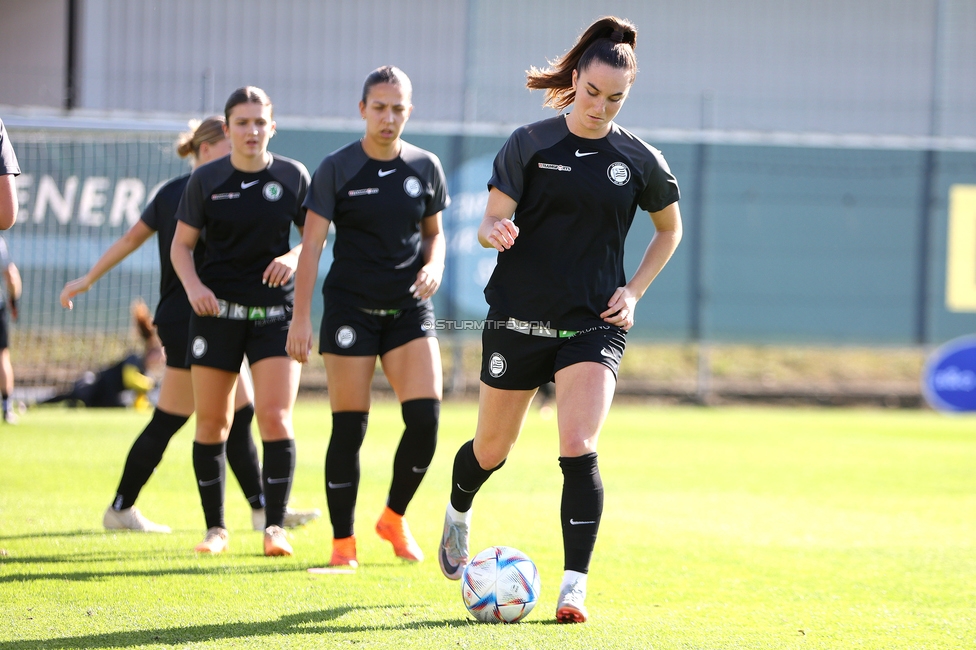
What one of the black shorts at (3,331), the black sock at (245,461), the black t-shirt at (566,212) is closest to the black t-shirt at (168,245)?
the black sock at (245,461)

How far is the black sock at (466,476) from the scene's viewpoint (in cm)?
461

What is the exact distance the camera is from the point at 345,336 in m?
5.04

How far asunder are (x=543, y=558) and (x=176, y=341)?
7.17 feet

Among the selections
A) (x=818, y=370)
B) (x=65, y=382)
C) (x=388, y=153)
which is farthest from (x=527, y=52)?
(x=388, y=153)

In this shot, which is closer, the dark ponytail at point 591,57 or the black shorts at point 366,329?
the dark ponytail at point 591,57

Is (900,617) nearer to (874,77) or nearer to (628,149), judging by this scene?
(628,149)

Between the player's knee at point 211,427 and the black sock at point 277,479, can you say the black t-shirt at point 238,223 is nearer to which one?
the player's knee at point 211,427

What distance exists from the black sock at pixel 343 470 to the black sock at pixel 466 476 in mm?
546

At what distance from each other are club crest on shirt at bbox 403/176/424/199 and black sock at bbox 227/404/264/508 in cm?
161

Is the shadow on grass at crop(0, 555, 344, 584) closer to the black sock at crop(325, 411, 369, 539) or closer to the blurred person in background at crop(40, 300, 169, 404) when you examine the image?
the black sock at crop(325, 411, 369, 539)

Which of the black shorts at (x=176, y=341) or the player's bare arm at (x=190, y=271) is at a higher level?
the player's bare arm at (x=190, y=271)

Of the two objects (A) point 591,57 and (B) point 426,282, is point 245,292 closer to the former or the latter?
(B) point 426,282

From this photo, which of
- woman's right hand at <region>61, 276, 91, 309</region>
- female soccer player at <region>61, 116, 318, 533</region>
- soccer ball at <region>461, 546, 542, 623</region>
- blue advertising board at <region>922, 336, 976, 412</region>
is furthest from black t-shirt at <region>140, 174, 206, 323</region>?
blue advertising board at <region>922, 336, 976, 412</region>

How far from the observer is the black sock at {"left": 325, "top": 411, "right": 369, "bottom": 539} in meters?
5.01
